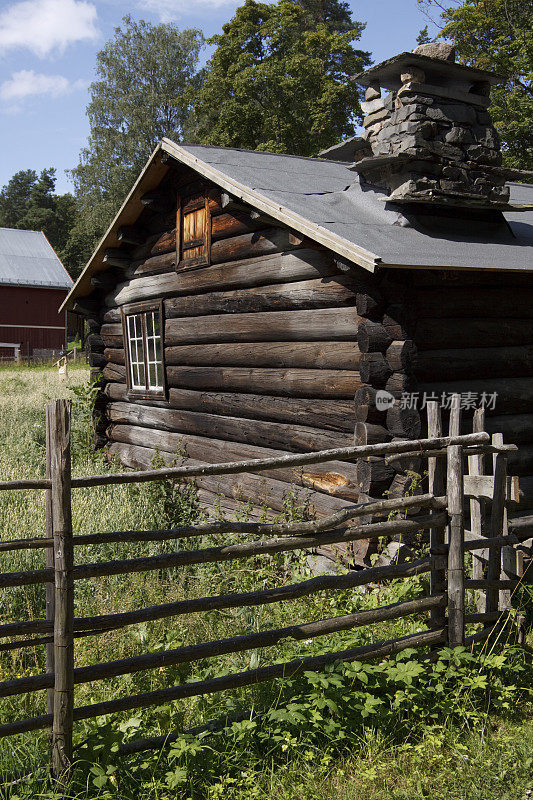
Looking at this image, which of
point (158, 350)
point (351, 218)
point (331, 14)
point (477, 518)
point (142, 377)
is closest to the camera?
point (477, 518)

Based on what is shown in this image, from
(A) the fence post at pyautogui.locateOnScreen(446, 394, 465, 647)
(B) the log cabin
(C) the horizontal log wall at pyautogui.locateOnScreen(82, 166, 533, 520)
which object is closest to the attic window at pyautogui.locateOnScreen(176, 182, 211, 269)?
(B) the log cabin

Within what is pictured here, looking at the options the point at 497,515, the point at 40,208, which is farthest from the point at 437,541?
the point at 40,208

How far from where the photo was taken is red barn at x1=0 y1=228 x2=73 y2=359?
118 ft

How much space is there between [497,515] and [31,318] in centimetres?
3493

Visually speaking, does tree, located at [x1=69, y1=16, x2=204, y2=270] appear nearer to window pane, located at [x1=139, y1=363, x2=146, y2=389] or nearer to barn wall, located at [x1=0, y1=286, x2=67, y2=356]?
barn wall, located at [x1=0, y1=286, x2=67, y2=356]

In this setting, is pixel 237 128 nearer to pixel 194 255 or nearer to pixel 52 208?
→ pixel 194 255

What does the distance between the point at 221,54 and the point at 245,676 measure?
3167 centimetres

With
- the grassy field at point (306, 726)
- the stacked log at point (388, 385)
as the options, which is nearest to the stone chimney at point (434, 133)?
the stacked log at point (388, 385)

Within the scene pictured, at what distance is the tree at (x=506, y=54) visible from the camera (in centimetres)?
2184

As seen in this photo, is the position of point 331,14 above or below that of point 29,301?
above

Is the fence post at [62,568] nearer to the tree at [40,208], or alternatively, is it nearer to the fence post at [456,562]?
the fence post at [456,562]

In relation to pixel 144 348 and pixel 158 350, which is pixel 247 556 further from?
pixel 144 348

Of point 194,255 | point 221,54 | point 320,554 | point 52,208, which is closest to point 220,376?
point 194,255

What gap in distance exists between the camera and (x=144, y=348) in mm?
10680
